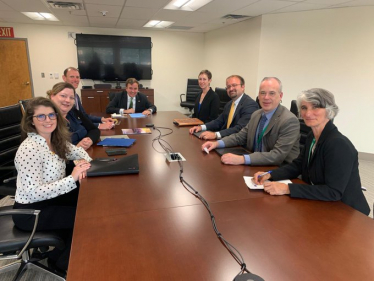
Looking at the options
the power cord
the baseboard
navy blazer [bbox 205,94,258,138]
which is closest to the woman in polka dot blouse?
the power cord

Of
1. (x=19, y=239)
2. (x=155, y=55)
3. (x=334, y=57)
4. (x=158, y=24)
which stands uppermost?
(x=158, y=24)

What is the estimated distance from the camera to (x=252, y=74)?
5.26 m

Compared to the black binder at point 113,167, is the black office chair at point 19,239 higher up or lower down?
lower down

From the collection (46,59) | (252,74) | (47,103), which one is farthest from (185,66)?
(47,103)

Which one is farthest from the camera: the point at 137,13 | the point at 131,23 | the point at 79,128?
the point at 131,23

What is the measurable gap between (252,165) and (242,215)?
717mm

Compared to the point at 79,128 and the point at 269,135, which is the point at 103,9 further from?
the point at 269,135

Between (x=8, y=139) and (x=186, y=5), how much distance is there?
3635 mm

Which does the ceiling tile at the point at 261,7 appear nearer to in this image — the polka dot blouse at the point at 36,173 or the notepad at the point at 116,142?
the notepad at the point at 116,142

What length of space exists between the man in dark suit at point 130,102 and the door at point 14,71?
3.75m

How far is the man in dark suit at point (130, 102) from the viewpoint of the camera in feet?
13.1

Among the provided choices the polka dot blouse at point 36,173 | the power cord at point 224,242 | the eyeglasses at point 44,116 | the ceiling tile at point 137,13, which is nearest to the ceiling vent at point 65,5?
the ceiling tile at point 137,13

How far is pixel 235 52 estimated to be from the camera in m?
5.90

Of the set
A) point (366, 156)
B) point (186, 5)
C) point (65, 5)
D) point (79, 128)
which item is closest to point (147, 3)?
point (186, 5)
